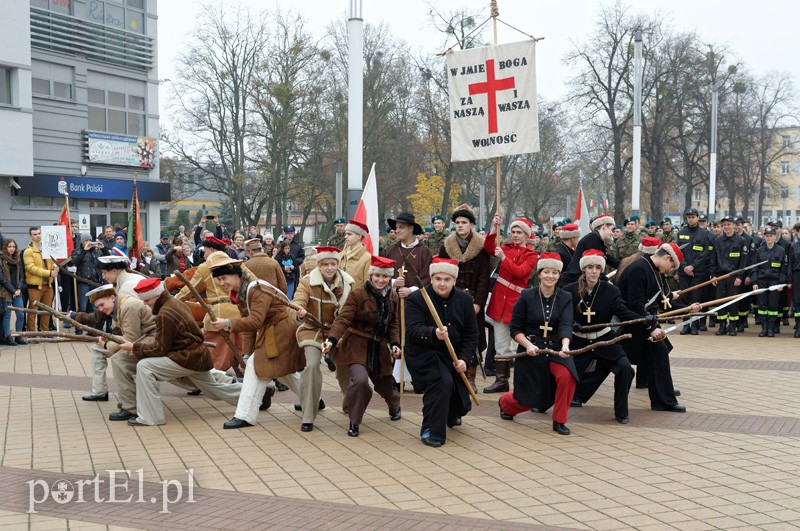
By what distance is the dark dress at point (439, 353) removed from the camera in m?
7.36

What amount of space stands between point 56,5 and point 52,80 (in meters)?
2.93

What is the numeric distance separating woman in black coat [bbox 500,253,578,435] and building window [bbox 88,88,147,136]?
2784 cm

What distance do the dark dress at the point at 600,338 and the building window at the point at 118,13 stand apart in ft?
95.3

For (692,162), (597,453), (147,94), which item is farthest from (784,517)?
(692,162)

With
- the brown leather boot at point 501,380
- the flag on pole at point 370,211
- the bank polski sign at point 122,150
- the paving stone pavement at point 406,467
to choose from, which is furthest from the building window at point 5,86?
the brown leather boot at point 501,380

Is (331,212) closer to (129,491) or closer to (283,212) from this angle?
(283,212)

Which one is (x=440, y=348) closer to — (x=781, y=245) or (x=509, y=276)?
(x=509, y=276)

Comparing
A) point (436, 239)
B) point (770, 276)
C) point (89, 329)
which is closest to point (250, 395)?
point (89, 329)

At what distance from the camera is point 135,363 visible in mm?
8383

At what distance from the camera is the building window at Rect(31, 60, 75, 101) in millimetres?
29750

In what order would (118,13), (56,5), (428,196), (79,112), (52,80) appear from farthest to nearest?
(428,196) → (118,13) → (79,112) → (56,5) → (52,80)

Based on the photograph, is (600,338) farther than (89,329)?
Yes

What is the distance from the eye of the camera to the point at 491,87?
10.5m

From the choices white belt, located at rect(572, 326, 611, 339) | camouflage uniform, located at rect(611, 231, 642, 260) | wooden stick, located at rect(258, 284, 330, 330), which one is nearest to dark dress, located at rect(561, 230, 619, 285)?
white belt, located at rect(572, 326, 611, 339)
